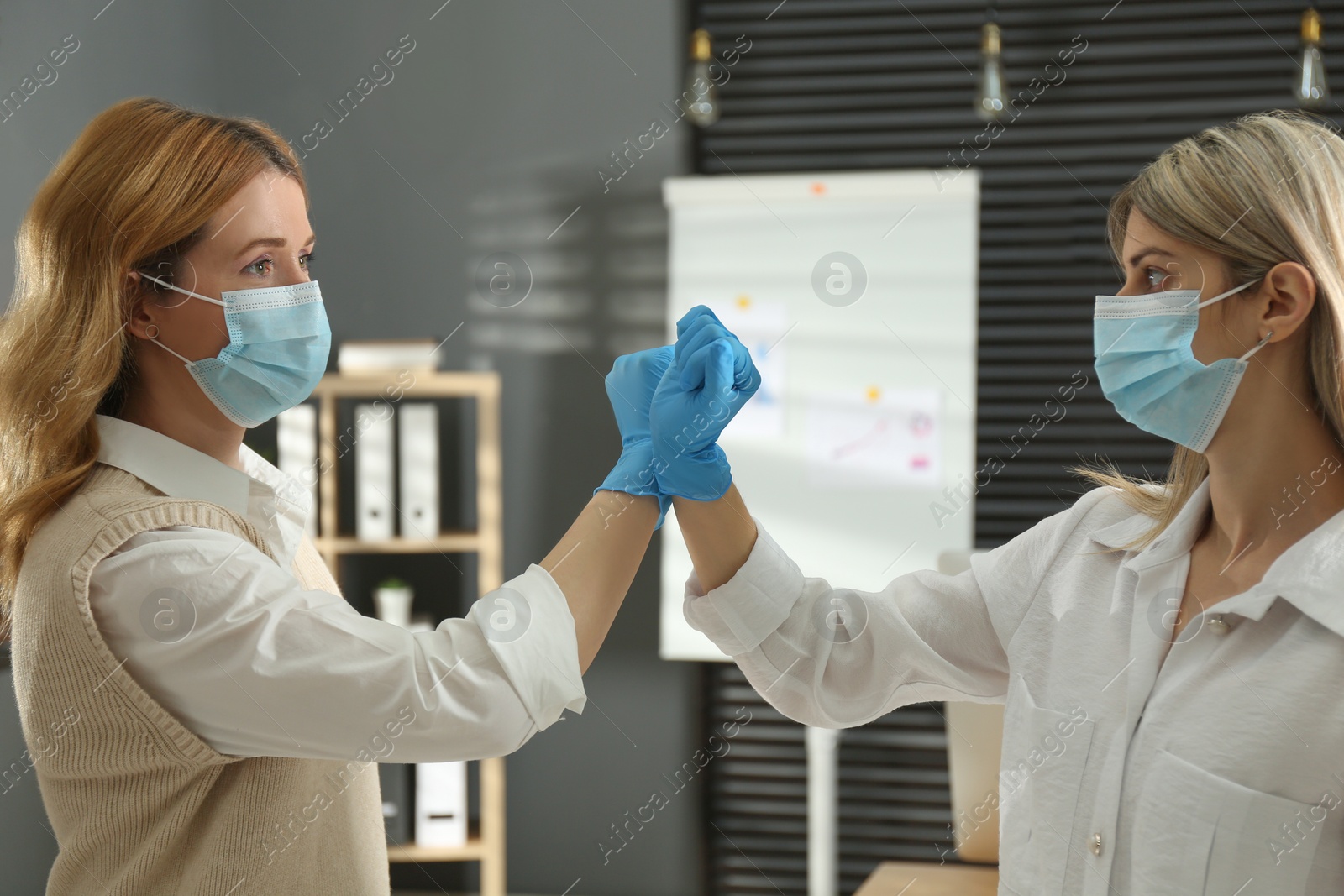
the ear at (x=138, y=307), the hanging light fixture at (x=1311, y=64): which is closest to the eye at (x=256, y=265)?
the ear at (x=138, y=307)

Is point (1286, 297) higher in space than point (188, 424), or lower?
higher

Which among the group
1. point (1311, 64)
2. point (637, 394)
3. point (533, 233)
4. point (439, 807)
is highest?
point (1311, 64)

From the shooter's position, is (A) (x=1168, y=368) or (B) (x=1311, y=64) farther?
(B) (x=1311, y=64)

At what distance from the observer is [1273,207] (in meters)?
1.11

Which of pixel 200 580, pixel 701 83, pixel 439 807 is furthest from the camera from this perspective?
pixel 439 807

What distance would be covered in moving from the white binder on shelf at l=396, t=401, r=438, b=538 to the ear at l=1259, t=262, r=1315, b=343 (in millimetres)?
2328

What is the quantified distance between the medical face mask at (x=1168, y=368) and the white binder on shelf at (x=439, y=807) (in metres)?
2.38

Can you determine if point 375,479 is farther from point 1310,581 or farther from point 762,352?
point 1310,581

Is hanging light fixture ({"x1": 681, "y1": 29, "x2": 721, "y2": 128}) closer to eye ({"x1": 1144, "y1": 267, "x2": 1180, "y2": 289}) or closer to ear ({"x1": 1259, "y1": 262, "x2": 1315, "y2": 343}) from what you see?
eye ({"x1": 1144, "y1": 267, "x2": 1180, "y2": 289})

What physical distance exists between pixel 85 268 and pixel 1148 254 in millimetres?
1160

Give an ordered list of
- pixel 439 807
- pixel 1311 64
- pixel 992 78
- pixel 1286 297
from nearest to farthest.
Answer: pixel 1286 297
pixel 1311 64
pixel 992 78
pixel 439 807

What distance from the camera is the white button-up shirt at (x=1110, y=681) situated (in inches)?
40.1

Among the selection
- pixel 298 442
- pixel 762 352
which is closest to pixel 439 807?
pixel 298 442

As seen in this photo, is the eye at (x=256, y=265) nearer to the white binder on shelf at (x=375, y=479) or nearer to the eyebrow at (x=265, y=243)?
the eyebrow at (x=265, y=243)
